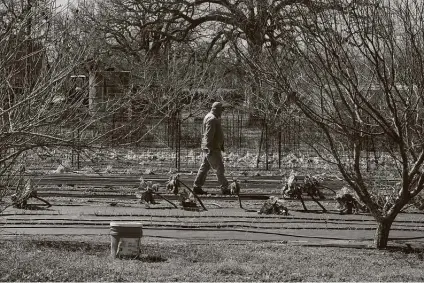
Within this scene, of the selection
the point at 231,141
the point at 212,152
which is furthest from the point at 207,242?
the point at 231,141

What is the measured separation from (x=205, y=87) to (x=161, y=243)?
2630cm

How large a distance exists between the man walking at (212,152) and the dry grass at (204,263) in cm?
692

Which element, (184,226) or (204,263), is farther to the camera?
(184,226)

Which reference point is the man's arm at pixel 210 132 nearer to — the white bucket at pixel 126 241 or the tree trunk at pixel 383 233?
the tree trunk at pixel 383 233

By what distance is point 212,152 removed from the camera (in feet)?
58.9

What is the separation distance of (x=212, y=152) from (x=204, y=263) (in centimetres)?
892

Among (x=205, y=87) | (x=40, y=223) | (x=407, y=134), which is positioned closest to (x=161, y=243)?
(x=40, y=223)

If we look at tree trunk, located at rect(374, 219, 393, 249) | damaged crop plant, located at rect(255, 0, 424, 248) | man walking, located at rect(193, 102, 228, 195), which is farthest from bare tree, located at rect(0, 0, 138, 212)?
man walking, located at rect(193, 102, 228, 195)

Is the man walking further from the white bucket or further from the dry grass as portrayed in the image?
the white bucket

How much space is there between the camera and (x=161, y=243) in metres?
10.6

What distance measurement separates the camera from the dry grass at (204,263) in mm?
8367

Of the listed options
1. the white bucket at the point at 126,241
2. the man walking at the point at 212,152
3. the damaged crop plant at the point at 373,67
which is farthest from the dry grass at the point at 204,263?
the man walking at the point at 212,152

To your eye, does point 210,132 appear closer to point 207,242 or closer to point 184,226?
point 184,226

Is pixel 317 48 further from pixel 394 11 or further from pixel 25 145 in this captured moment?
pixel 25 145
